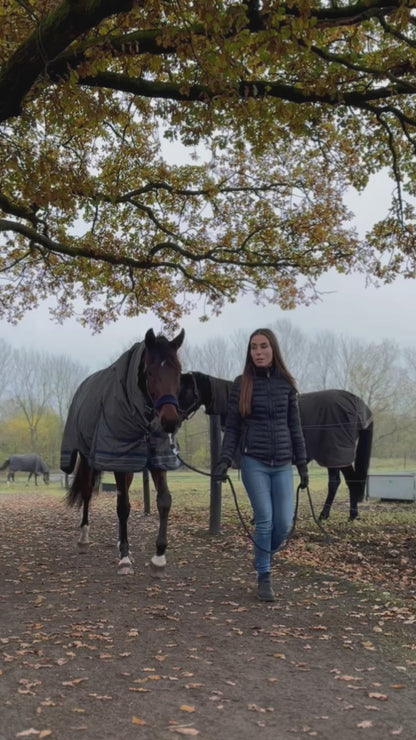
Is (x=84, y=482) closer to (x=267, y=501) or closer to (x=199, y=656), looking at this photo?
(x=267, y=501)

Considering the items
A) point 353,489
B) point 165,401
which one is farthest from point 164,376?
point 353,489

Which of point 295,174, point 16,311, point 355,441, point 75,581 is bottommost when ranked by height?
point 75,581

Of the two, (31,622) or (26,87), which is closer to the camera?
(31,622)

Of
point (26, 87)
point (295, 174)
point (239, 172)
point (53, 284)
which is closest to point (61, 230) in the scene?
point (53, 284)

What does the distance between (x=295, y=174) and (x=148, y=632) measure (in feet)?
33.5

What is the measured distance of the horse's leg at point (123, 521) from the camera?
6.41m

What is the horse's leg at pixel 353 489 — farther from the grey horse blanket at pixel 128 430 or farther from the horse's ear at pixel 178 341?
the horse's ear at pixel 178 341

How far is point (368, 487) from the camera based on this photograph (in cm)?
1424

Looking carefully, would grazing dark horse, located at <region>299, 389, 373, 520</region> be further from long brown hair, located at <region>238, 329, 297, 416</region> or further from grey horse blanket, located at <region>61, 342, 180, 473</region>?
long brown hair, located at <region>238, 329, 297, 416</region>

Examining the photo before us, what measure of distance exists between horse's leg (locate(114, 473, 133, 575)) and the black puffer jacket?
173 centimetres

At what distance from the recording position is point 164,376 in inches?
229

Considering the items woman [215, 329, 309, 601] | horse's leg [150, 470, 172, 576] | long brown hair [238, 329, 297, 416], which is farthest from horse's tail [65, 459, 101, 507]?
long brown hair [238, 329, 297, 416]

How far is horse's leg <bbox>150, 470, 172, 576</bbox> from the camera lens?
614 centimetres

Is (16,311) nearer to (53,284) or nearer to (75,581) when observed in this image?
(53,284)
